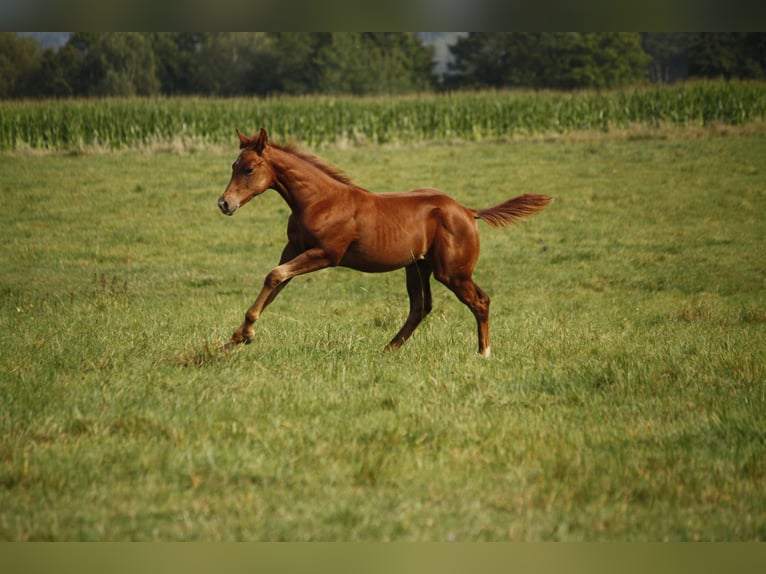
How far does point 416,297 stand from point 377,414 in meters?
3.17

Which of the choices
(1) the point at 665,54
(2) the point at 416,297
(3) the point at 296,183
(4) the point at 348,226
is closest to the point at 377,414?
(4) the point at 348,226

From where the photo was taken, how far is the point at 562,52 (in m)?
65.4

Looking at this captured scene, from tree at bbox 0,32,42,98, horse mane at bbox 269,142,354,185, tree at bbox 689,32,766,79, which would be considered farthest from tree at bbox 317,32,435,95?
horse mane at bbox 269,142,354,185

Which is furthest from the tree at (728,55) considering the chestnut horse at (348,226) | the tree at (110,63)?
the chestnut horse at (348,226)

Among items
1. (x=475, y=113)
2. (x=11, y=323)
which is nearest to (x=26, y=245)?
(x=11, y=323)

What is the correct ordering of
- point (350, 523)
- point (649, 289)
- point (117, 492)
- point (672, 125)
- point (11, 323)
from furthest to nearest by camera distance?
point (672, 125)
point (649, 289)
point (11, 323)
point (117, 492)
point (350, 523)

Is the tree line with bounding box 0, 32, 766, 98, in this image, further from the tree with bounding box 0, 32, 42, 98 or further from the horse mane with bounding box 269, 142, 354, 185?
the horse mane with bounding box 269, 142, 354, 185

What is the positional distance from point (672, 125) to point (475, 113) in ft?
25.1

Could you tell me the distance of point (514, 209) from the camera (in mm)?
9305

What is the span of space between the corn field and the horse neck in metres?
23.1

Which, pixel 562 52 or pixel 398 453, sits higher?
pixel 562 52

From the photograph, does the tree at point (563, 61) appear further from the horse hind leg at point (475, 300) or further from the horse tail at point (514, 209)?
the horse hind leg at point (475, 300)

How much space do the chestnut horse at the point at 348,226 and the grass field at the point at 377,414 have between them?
1.97 feet

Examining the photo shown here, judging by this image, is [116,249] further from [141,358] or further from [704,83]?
[704,83]
